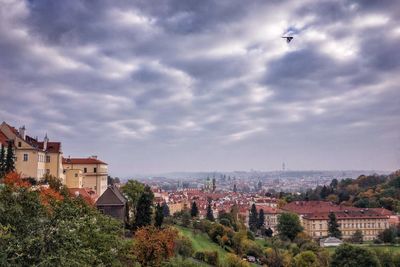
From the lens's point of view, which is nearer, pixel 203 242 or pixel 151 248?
pixel 151 248

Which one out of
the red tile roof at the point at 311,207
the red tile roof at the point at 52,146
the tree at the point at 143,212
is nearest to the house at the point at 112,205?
the tree at the point at 143,212

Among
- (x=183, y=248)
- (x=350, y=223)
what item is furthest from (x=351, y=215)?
(x=183, y=248)

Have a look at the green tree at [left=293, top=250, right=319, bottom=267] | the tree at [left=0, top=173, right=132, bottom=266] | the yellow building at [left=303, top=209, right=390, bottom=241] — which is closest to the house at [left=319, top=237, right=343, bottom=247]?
the yellow building at [left=303, top=209, right=390, bottom=241]

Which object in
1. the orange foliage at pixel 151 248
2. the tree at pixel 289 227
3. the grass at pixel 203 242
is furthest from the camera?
the tree at pixel 289 227

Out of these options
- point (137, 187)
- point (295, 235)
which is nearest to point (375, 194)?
point (295, 235)

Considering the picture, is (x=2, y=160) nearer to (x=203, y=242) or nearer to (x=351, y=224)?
(x=203, y=242)

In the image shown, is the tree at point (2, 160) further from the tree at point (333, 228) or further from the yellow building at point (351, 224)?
the yellow building at point (351, 224)
